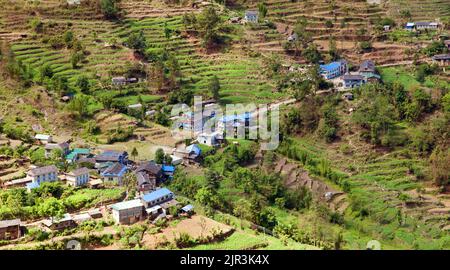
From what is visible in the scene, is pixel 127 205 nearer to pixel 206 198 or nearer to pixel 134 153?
pixel 206 198

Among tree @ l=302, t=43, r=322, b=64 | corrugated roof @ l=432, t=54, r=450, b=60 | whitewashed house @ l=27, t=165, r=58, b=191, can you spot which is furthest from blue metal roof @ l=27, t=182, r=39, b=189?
corrugated roof @ l=432, t=54, r=450, b=60

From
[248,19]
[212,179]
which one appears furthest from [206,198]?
[248,19]

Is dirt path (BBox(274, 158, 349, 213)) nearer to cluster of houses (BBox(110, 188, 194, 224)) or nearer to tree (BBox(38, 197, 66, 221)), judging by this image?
cluster of houses (BBox(110, 188, 194, 224))

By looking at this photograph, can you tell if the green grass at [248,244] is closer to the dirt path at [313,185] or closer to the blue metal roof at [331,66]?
the dirt path at [313,185]

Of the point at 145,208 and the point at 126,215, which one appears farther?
the point at 145,208

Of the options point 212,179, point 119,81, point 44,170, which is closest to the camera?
point 44,170
